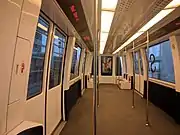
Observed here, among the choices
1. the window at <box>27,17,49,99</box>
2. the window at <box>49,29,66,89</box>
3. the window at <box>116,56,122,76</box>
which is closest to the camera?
the window at <box>27,17,49,99</box>

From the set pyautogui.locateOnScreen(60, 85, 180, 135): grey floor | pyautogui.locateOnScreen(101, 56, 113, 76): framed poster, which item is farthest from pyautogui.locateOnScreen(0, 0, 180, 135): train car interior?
pyautogui.locateOnScreen(101, 56, 113, 76): framed poster

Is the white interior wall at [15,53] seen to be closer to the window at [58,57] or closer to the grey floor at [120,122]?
the grey floor at [120,122]

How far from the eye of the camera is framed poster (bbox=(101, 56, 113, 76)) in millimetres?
17047

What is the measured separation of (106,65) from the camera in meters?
17.0

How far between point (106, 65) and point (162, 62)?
9.04 m

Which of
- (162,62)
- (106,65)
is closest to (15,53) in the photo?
(162,62)

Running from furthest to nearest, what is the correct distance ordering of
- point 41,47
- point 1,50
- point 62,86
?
point 62,86
point 41,47
point 1,50

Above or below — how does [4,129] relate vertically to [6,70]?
below

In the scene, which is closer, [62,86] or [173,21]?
[173,21]

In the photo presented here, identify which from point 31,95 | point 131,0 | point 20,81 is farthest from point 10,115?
point 131,0

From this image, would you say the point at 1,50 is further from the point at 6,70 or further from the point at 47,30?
the point at 47,30

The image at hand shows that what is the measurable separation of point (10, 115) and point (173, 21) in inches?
133

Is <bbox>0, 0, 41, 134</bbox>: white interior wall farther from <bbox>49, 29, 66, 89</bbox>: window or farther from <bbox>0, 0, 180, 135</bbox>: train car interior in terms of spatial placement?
<bbox>49, 29, 66, 89</bbox>: window

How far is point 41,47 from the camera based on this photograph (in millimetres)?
3756
